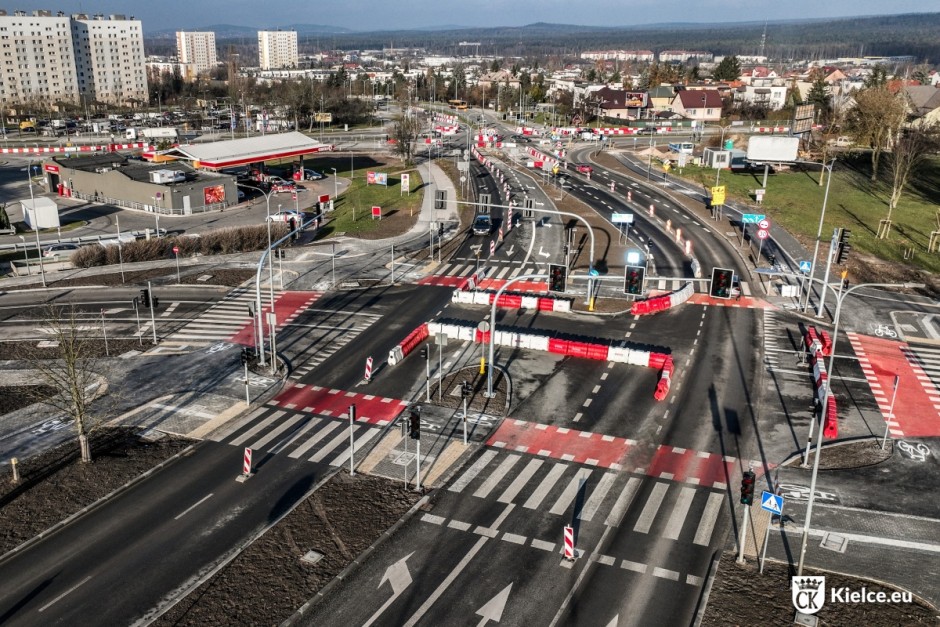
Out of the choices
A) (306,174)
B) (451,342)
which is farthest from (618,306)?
(306,174)

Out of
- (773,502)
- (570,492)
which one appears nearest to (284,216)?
(570,492)

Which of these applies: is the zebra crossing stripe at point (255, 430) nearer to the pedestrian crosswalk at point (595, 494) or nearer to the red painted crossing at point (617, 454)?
the pedestrian crosswalk at point (595, 494)

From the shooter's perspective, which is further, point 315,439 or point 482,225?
point 482,225

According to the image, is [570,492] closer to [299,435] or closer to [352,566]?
[352,566]

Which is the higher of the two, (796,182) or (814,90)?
(814,90)

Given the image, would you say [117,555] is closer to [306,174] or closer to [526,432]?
[526,432]

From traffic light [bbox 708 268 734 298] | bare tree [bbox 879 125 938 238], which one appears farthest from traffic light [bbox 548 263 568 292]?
bare tree [bbox 879 125 938 238]
